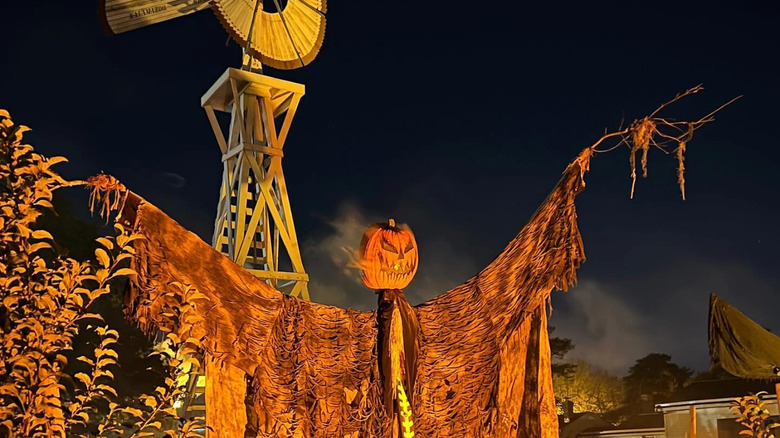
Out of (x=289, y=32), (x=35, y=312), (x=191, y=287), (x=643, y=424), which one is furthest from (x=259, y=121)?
(x=643, y=424)

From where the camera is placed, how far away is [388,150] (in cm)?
2447

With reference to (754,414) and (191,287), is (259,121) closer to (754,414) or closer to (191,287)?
(754,414)

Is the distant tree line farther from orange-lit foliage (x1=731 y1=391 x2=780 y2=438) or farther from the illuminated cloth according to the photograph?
orange-lit foliage (x1=731 y1=391 x2=780 y2=438)

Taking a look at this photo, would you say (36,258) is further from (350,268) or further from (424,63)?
(424,63)

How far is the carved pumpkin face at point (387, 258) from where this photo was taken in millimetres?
3797

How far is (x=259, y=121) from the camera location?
11.7 m

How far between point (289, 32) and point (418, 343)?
6.40 m

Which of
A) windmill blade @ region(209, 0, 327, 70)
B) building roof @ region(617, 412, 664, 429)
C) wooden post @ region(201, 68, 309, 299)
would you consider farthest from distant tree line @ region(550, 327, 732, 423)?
windmill blade @ region(209, 0, 327, 70)

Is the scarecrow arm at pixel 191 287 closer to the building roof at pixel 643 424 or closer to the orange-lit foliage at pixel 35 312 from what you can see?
the orange-lit foliage at pixel 35 312

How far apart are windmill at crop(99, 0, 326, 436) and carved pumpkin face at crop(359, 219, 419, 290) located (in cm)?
537

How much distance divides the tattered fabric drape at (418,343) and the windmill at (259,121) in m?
5.56

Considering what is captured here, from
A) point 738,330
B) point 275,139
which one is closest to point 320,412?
point 738,330

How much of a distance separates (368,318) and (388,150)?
20717mm

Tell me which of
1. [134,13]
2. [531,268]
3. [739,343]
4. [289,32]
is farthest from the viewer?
[289,32]
